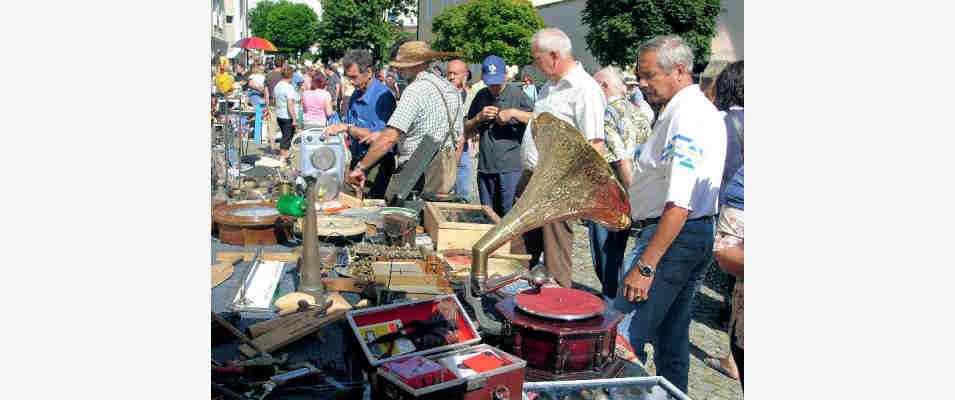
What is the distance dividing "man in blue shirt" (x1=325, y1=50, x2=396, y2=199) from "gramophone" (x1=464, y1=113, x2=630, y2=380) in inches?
83.4

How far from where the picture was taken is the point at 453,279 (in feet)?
9.43

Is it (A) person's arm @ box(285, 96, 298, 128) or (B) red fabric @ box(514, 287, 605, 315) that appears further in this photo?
(A) person's arm @ box(285, 96, 298, 128)

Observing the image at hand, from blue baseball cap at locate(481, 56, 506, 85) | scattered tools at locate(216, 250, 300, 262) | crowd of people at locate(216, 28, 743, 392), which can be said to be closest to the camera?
crowd of people at locate(216, 28, 743, 392)

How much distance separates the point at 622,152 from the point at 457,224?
47.7 inches

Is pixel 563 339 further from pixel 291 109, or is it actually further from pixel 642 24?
pixel 642 24

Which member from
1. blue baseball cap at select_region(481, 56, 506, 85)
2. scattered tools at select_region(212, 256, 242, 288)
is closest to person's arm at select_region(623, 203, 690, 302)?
scattered tools at select_region(212, 256, 242, 288)

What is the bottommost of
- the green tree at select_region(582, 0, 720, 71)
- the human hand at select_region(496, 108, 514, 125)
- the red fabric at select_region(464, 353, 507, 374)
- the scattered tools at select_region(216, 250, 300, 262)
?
the red fabric at select_region(464, 353, 507, 374)

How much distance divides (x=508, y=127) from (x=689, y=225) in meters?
2.23

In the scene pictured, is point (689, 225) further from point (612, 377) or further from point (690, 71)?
point (612, 377)

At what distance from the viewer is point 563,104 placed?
3.62 metres

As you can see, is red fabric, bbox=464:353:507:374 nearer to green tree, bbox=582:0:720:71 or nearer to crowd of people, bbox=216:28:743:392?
crowd of people, bbox=216:28:743:392

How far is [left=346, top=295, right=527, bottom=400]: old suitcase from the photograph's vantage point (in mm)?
1649

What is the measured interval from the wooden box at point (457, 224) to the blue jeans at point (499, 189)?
0.69 m

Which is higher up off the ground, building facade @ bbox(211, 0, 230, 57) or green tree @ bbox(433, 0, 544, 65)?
green tree @ bbox(433, 0, 544, 65)
